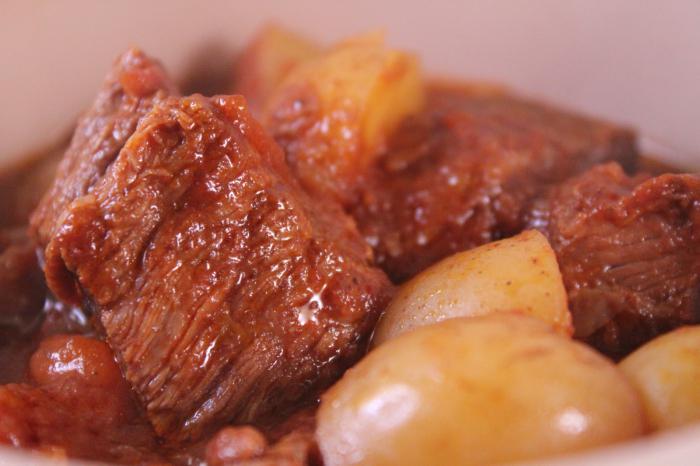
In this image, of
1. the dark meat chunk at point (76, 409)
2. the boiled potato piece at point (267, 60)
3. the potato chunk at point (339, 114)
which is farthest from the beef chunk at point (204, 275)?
the boiled potato piece at point (267, 60)

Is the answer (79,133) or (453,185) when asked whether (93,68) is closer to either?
→ (79,133)

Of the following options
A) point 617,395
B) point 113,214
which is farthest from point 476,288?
point 113,214

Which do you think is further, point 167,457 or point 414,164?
point 414,164

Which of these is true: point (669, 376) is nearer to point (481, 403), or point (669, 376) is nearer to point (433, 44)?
point (481, 403)

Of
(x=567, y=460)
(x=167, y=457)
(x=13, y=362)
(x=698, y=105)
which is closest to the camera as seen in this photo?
(x=567, y=460)

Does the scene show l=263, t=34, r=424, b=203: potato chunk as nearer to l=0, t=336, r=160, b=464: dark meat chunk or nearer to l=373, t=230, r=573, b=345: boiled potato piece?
l=373, t=230, r=573, b=345: boiled potato piece

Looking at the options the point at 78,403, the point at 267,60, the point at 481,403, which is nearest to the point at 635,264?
the point at 481,403
